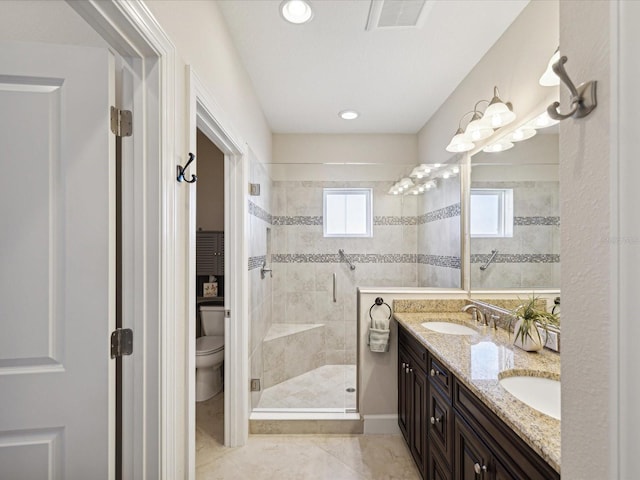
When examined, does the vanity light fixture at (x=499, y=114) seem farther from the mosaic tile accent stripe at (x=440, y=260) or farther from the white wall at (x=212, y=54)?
the white wall at (x=212, y=54)

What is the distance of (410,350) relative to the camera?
7.13ft

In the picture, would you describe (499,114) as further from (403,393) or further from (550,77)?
(403,393)

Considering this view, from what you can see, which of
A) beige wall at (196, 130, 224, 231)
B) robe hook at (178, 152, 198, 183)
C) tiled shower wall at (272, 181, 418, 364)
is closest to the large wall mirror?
tiled shower wall at (272, 181, 418, 364)

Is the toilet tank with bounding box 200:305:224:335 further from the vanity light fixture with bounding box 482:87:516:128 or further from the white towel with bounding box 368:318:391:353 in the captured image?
the vanity light fixture with bounding box 482:87:516:128

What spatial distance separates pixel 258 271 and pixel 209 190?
139 centimetres

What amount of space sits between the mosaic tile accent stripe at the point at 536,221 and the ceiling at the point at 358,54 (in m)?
1.08

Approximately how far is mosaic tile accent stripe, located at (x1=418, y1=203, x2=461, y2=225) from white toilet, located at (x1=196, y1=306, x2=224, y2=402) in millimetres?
2071

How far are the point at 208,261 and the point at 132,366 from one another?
2.32m

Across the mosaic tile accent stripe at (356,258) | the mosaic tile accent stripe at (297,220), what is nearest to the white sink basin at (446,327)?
the mosaic tile accent stripe at (356,258)

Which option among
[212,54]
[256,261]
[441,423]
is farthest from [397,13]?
[441,423]

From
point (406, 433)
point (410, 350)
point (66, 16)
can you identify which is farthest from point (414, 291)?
point (66, 16)

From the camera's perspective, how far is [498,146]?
215cm

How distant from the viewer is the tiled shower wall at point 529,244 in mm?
1717

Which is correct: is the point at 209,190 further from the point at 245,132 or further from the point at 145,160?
the point at 145,160
